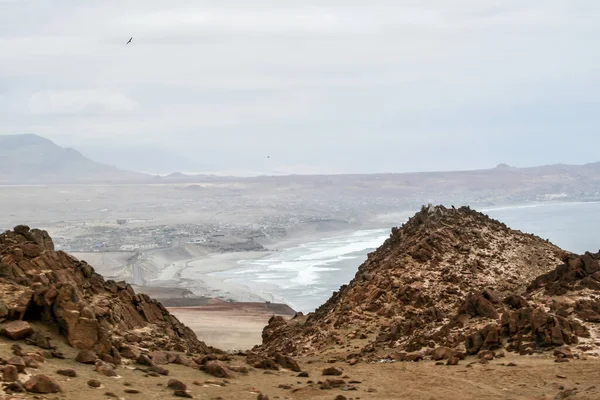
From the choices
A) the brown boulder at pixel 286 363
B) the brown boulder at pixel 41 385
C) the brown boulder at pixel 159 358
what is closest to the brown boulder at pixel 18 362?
the brown boulder at pixel 41 385

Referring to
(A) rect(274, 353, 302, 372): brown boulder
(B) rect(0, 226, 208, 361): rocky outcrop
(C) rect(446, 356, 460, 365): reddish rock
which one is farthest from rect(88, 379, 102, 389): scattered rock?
(C) rect(446, 356, 460, 365): reddish rock

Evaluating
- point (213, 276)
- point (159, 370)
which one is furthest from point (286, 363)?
point (213, 276)

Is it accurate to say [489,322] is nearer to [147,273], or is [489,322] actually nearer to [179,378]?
[179,378]

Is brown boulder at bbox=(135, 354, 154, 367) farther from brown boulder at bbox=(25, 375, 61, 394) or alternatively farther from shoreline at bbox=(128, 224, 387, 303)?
shoreline at bbox=(128, 224, 387, 303)

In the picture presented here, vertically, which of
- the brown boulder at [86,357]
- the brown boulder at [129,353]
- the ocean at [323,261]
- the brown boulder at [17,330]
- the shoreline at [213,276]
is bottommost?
the shoreline at [213,276]

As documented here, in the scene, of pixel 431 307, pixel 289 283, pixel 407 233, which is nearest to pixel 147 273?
pixel 289 283

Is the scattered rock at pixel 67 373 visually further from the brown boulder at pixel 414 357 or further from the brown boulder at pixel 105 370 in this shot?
the brown boulder at pixel 414 357

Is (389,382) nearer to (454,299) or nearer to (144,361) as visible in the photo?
(144,361)
